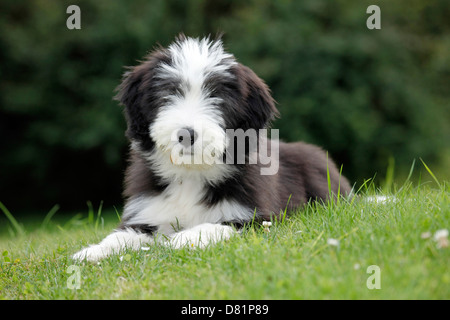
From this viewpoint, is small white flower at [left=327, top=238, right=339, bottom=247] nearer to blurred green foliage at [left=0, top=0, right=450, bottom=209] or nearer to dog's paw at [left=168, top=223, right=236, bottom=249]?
dog's paw at [left=168, top=223, right=236, bottom=249]

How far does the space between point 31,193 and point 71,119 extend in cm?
322

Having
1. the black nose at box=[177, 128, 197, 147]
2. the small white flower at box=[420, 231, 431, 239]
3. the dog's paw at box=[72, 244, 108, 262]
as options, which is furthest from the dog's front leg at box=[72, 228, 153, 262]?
the small white flower at box=[420, 231, 431, 239]

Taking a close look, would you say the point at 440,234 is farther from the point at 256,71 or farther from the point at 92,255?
the point at 256,71

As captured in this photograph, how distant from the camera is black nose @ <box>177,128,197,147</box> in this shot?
4039mm

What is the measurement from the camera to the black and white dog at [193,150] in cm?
419

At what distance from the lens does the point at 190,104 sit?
4266mm

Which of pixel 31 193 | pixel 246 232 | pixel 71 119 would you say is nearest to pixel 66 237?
pixel 246 232

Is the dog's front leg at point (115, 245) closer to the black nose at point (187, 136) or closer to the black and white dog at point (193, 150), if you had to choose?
the black and white dog at point (193, 150)

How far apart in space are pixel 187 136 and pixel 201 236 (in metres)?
0.80

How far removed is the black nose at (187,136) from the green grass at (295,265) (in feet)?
2.62

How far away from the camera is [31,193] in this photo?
16.5m

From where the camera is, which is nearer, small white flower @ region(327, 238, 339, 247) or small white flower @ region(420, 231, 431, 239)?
small white flower @ region(420, 231, 431, 239)

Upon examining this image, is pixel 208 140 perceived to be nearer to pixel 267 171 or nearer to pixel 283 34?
pixel 267 171
